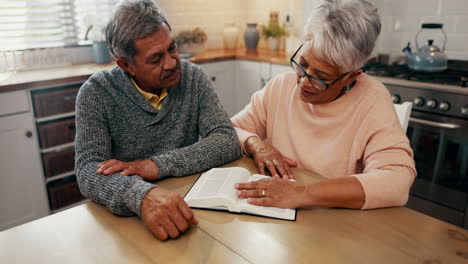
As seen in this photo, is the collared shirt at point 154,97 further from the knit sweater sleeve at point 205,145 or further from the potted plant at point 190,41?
the potted plant at point 190,41

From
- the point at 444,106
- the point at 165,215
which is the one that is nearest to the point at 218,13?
the point at 444,106

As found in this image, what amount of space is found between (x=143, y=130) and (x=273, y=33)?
224 centimetres

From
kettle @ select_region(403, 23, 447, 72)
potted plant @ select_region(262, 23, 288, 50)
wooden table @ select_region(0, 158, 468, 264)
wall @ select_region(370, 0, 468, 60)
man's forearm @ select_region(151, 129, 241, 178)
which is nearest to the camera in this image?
wooden table @ select_region(0, 158, 468, 264)

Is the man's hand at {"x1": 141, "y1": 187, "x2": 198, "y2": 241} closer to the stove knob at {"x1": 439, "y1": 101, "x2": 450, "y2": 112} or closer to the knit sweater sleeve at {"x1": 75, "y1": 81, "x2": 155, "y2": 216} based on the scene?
the knit sweater sleeve at {"x1": 75, "y1": 81, "x2": 155, "y2": 216}

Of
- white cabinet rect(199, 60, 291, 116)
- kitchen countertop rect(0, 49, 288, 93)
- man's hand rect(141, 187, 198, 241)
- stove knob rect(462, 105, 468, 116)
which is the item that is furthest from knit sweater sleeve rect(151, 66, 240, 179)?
white cabinet rect(199, 60, 291, 116)

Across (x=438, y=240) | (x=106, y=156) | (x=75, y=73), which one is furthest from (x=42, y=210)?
(x=438, y=240)

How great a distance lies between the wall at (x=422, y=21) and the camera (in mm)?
2523

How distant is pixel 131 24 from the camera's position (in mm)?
1275

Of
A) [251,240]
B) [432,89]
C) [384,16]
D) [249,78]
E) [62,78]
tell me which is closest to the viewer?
[251,240]

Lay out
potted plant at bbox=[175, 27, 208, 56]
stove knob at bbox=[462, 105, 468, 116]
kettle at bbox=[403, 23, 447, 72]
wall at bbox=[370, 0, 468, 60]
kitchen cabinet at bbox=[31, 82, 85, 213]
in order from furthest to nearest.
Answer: potted plant at bbox=[175, 27, 208, 56] < wall at bbox=[370, 0, 468, 60] < kettle at bbox=[403, 23, 447, 72] < kitchen cabinet at bbox=[31, 82, 85, 213] < stove knob at bbox=[462, 105, 468, 116]

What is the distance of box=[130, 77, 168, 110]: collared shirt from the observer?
1.45 metres

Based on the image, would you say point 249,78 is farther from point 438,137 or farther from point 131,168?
point 131,168

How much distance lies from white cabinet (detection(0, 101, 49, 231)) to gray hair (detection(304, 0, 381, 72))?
1.76 metres

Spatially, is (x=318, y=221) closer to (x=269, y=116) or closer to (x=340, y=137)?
(x=340, y=137)
